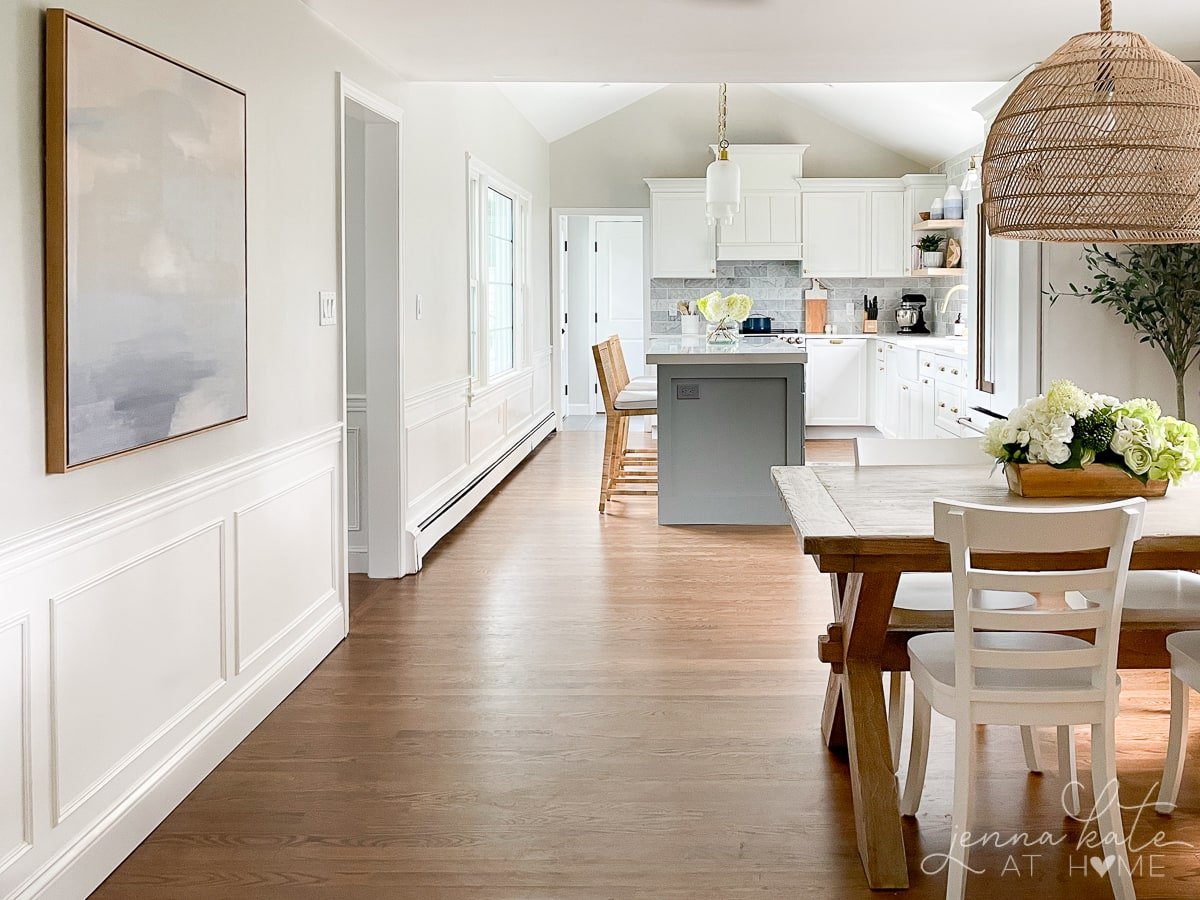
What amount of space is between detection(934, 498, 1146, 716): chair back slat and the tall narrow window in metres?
5.43

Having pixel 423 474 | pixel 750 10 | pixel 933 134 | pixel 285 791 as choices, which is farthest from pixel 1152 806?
pixel 933 134

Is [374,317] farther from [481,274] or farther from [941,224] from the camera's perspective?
[941,224]

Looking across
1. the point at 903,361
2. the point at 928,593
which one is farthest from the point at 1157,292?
the point at 903,361

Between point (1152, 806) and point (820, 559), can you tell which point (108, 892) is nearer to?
point (820, 559)

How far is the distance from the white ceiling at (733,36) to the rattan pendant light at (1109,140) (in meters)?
1.46

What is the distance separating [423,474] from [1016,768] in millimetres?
3326

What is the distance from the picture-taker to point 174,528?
2791 millimetres

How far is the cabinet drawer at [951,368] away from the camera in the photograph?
24.1 feet

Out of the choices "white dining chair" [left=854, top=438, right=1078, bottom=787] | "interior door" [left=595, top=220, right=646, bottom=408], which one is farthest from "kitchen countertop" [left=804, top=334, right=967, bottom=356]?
"white dining chair" [left=854, top=438, right=1078, bottom=787]

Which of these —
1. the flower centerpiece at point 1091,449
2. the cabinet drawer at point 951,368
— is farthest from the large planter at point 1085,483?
the cabinet drawer at point 951,368

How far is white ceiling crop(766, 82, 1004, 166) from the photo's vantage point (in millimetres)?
8164

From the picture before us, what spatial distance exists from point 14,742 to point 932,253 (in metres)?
8.78

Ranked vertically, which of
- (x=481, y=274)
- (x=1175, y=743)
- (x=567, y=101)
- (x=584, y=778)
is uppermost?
(x=567, y=101)

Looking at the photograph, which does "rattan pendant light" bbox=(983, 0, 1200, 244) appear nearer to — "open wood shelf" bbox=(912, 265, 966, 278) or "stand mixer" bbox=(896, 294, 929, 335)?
"open wood shelf" bbox=(912, 265, 966, 278)
